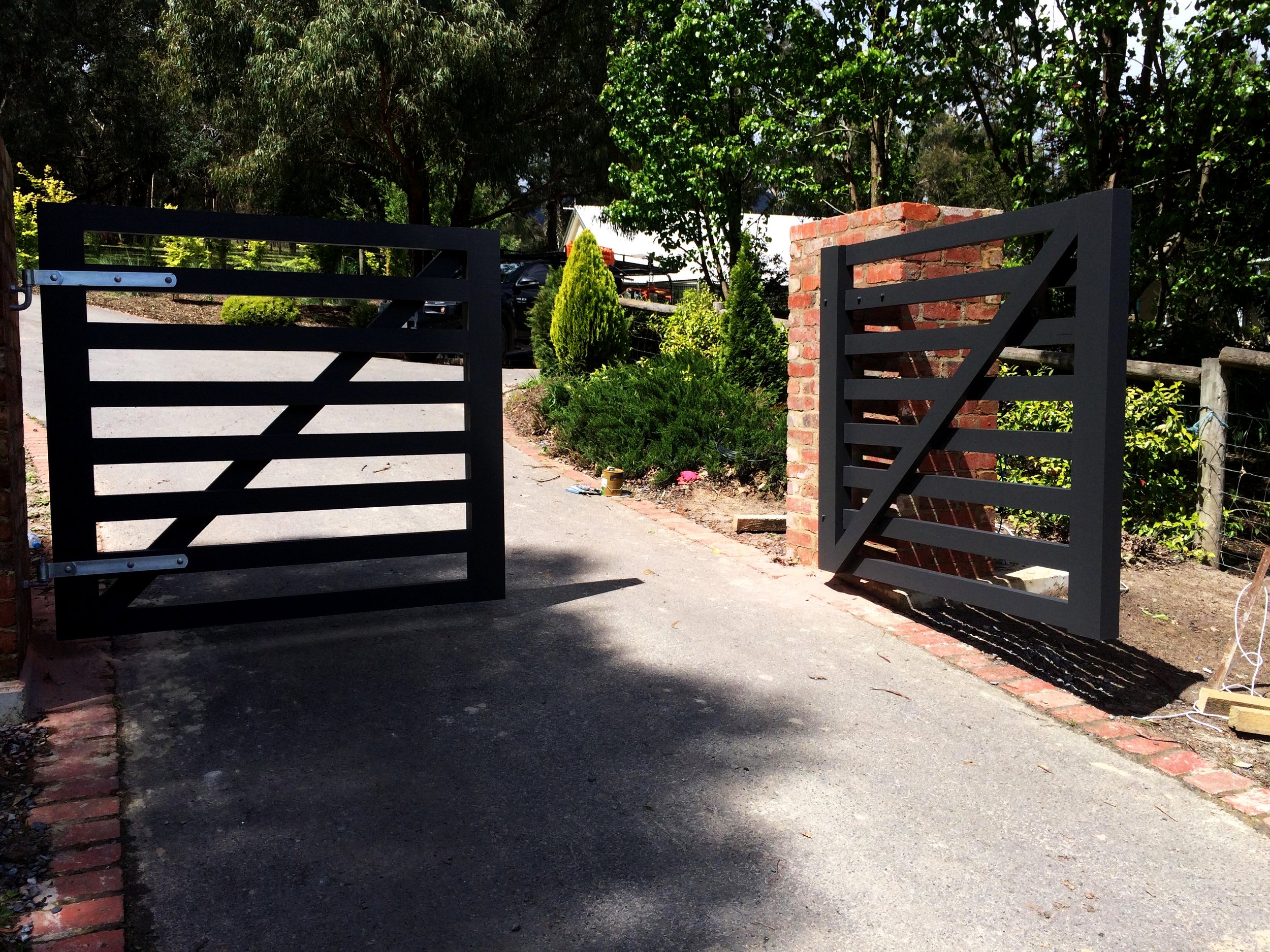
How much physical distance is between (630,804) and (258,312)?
17.1 m

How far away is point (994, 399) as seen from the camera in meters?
4.20

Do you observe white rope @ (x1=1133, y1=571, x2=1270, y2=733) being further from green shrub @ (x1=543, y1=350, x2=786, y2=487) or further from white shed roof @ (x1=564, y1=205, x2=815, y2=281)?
white shed roof @ (x1=564, y1=205, x2=815, y2=281)

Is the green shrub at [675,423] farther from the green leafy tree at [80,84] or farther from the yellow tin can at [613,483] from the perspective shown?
the green leafy tree at [80,84]

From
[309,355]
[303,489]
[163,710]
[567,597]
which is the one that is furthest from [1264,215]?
[309,355]

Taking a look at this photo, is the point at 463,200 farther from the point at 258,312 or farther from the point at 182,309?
the point at 182,309

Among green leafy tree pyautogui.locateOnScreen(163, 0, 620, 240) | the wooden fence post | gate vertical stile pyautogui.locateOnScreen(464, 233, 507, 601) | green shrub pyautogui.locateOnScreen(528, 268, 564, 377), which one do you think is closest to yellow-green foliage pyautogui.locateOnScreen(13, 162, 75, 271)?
green leafy tree pyautogui.locateOnScreen(163, 0, 620, 240)

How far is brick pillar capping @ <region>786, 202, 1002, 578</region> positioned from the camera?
504cm

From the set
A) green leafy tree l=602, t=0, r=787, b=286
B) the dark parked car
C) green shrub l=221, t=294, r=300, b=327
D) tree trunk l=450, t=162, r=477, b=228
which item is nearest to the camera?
green leafy tree l=602, t=0, r=787, b=286

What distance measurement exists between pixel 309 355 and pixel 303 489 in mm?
11918

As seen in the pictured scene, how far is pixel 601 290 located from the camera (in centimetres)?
1120

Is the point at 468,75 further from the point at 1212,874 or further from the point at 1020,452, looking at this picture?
the point at 1212,874

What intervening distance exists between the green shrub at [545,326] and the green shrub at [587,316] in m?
0.35

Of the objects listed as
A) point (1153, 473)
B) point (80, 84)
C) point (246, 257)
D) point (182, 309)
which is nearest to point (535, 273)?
point (182, 309)

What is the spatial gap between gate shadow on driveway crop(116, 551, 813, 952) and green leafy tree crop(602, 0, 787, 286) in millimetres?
9279
